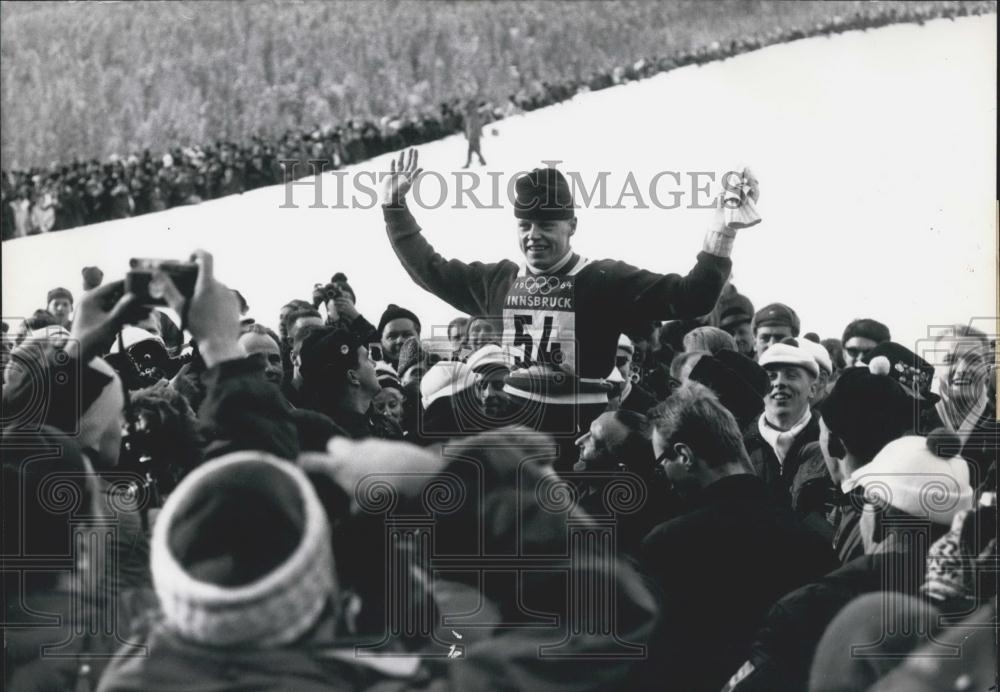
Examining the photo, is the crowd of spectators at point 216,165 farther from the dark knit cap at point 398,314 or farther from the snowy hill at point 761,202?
the dark knit cap at point 398,314

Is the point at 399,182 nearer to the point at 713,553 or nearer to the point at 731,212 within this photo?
the point at 731,212

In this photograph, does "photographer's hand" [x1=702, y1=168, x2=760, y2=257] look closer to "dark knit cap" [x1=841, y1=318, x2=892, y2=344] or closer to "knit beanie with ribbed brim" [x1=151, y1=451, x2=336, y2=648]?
"dark knit cap" [x1=841, y1=318, x2=892, y2=344]

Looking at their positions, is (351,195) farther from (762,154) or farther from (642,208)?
(762,154)

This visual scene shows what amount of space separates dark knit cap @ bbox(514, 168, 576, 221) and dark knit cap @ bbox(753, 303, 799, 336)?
67 cm

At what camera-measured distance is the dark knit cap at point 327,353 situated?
381 cm

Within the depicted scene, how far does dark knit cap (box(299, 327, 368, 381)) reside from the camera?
3.81m

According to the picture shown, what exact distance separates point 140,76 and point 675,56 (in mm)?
1741

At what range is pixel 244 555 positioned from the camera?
11.3 ft

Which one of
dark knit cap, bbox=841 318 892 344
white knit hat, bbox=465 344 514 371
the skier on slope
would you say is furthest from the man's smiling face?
dark knit cap, bbox=841 318 892 344

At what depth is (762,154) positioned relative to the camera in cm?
391

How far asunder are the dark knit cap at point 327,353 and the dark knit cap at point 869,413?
155 cm

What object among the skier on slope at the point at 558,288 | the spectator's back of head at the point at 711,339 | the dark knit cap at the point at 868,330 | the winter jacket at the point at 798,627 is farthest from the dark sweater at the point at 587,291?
the winter jacket at the point at 798,627

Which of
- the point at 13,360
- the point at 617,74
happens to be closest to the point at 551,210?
the point at 617,74

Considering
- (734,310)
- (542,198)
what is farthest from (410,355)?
(734,310)
